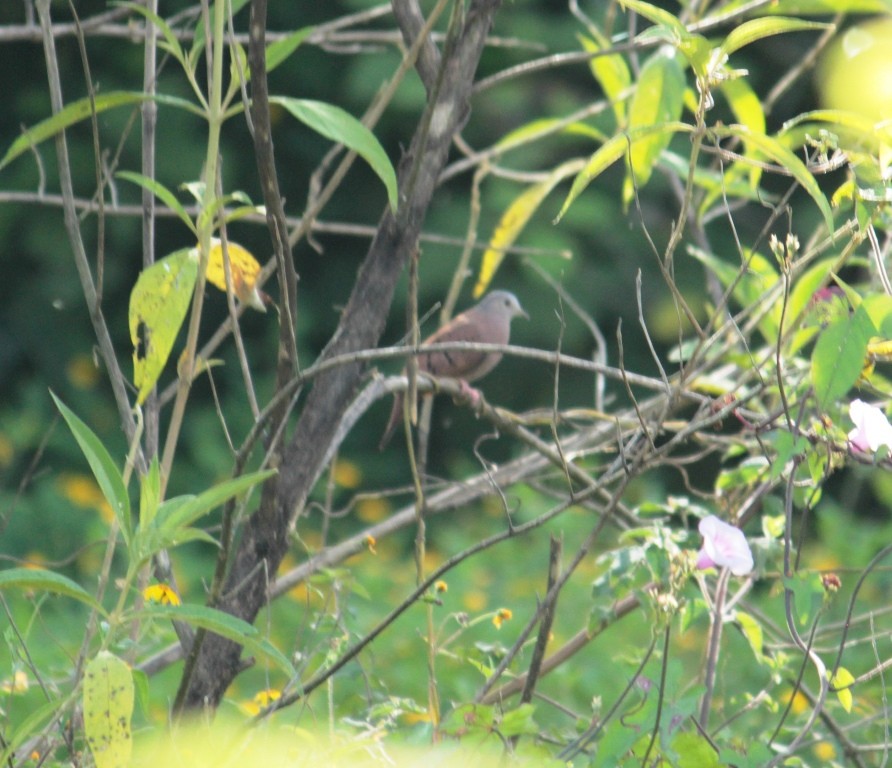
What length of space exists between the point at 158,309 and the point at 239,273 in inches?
8.7

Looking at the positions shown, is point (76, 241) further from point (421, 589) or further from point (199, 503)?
point (421, 589)

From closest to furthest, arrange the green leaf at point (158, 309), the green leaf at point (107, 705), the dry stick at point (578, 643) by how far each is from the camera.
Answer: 1. the green leaf at point (107, 705)
2. the green leaf at point (158, 309)
3. the dry stick at point (578, 643)

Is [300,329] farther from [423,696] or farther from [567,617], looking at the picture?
[423,696]

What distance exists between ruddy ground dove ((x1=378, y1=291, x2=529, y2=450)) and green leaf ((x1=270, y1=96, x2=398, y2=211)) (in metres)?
2.17

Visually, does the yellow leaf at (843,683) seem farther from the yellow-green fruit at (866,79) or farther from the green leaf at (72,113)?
the green leaf at (72,113)

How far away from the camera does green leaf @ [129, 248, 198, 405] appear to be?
135 centimetres

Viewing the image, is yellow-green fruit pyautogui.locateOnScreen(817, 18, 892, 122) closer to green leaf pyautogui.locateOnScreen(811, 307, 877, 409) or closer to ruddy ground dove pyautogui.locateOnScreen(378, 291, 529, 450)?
green leaf pyautogui.locateOnScreen(811, 307, 877, 409)

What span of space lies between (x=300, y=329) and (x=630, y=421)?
11.9 feet

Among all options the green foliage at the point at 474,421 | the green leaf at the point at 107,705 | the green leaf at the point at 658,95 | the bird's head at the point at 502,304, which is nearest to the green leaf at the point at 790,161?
the green foliage at the point at 474,421

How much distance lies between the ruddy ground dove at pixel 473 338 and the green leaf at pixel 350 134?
A: 2.17 metres

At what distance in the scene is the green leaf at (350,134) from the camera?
1265 mm

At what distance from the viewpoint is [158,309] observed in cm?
136

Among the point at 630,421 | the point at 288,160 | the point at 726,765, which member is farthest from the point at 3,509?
the point at 726,765

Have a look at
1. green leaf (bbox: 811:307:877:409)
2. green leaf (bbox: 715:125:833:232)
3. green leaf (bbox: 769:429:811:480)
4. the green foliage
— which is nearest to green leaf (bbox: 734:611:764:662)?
the green foliage
